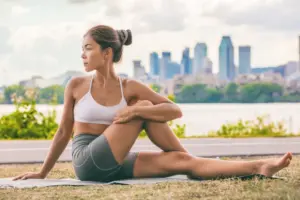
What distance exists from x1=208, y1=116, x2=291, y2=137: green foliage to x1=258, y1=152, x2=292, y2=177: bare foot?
720cm

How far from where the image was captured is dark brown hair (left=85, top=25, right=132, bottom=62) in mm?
4938

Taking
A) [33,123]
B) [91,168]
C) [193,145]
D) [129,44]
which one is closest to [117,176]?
[91,168]

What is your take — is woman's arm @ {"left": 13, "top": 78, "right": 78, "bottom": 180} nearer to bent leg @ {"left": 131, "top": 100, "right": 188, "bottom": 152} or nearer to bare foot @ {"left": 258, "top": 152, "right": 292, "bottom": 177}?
bent leg @ {"left": 131, "top": 100, "right": 188, "bottom": 152}

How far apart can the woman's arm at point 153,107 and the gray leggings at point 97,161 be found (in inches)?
14.0

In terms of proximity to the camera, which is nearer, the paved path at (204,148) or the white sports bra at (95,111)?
the white sports bra at (95,111)

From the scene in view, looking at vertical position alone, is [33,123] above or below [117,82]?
below

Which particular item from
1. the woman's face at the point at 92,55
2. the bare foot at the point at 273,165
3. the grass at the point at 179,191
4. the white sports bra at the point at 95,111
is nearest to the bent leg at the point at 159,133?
the white sports bra at the point at 95,111

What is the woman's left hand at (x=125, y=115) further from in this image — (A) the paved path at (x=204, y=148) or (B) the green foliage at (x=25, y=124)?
(B) the green foliage at (x=25, y=124)

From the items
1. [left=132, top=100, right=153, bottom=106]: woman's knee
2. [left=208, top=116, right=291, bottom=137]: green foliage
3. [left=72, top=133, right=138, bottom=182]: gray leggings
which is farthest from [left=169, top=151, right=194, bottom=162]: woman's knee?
[left=208, top=116, right=291, bottom=137]: green foliage

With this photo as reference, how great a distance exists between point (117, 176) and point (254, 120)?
7.44m

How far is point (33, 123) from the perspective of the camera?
1148 cm

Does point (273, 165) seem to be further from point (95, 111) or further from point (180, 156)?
point (95, 111)

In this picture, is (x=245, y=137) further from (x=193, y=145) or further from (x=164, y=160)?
(x=164, y=160)

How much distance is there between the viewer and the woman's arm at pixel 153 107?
→ 4.78m
